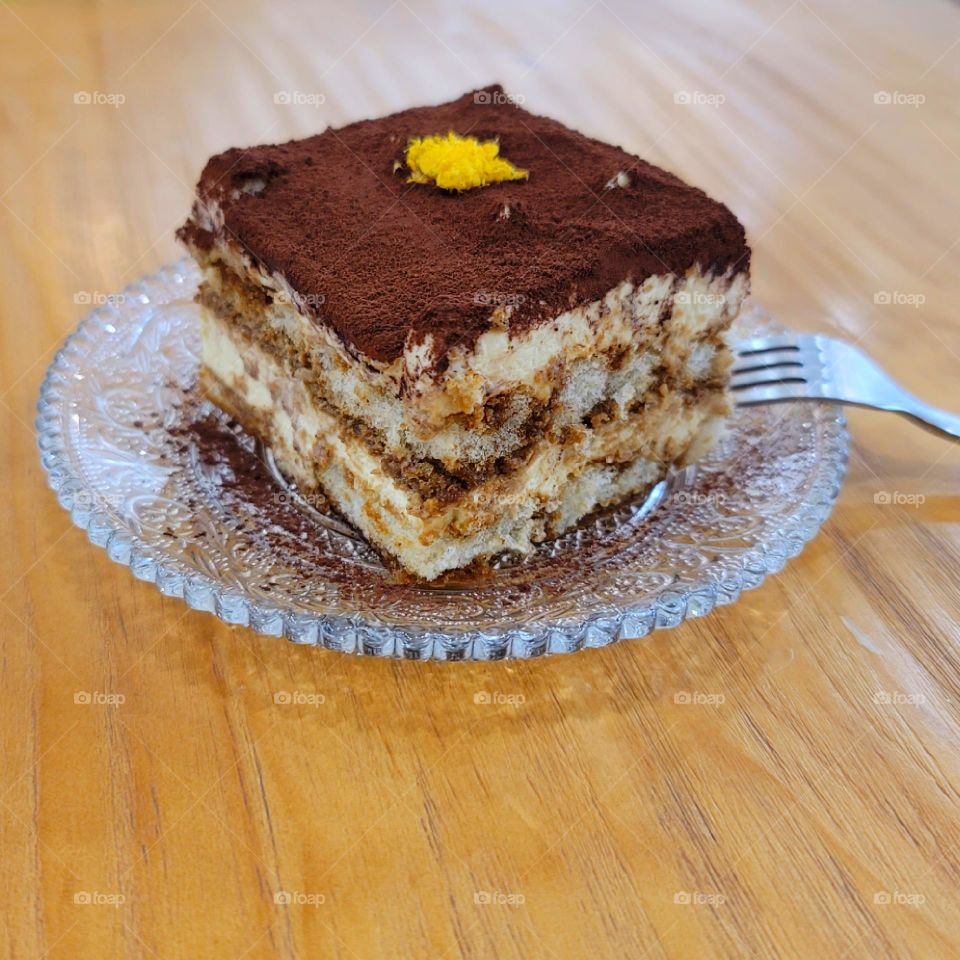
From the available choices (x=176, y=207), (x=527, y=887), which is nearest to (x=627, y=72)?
(x=176, y=207)

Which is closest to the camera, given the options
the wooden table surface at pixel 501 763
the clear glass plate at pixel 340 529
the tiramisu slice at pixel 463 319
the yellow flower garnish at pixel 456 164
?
the wooden table surface at pixel 501 763

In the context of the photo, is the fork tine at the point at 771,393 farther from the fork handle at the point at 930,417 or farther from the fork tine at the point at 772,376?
the fork handle at the point at 930,417

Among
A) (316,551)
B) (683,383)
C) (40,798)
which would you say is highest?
(683,383)

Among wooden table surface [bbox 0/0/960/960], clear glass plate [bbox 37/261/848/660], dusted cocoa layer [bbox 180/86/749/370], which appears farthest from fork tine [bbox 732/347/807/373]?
dusted cocoa layer [bbox 180/86/749/370]

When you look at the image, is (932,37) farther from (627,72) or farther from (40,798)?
(40,798)

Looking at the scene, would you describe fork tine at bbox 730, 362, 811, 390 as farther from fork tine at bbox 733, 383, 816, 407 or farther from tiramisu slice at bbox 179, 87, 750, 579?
tiramisu slice at bbox 179, 87, 750, 579

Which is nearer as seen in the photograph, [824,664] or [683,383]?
[824,664]

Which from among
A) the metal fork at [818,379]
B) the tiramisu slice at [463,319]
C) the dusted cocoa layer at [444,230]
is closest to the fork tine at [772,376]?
the metal fork at [818,379]
